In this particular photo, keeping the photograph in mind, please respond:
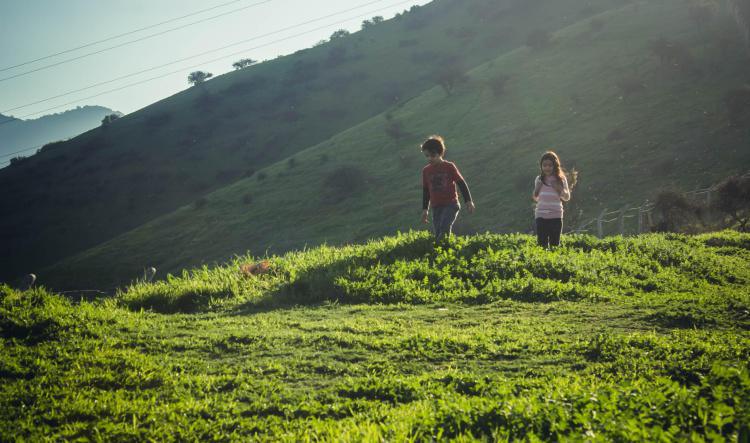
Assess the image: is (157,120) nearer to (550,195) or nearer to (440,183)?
(440,183)

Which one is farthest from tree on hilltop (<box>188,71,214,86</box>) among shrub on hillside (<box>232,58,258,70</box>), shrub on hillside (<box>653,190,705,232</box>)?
shrub on hillside (<box>653,190,705,232</box>)

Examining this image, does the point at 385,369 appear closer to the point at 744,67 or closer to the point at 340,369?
the point at 340,369

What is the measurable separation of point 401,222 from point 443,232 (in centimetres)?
3426

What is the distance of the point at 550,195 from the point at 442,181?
7.59ft

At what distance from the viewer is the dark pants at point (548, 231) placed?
41.7 feet

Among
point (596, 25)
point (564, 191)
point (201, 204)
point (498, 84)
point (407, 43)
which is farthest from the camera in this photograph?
point (407, 43)

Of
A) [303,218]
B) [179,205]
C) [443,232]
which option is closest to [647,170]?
[303,218]

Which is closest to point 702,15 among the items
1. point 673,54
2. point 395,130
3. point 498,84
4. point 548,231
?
point 673,54

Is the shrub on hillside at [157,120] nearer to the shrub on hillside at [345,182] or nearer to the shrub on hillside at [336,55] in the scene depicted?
the shrub on hillside at [336,55]

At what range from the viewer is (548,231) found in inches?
505

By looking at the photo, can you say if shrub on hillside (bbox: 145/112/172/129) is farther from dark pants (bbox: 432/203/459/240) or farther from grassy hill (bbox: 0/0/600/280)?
dark pants (bbox: 432/203/459/240)

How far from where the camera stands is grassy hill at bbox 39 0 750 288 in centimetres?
4297

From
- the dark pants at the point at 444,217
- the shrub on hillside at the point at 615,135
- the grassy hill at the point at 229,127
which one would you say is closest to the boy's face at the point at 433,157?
the dark pants at the point at 444,217

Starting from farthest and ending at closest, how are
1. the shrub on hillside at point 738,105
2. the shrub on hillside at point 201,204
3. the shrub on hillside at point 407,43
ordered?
the shrub on hillside at point 407,43
the shrub on hillside at point 201,204
the shrub on hillside at point 738,105
